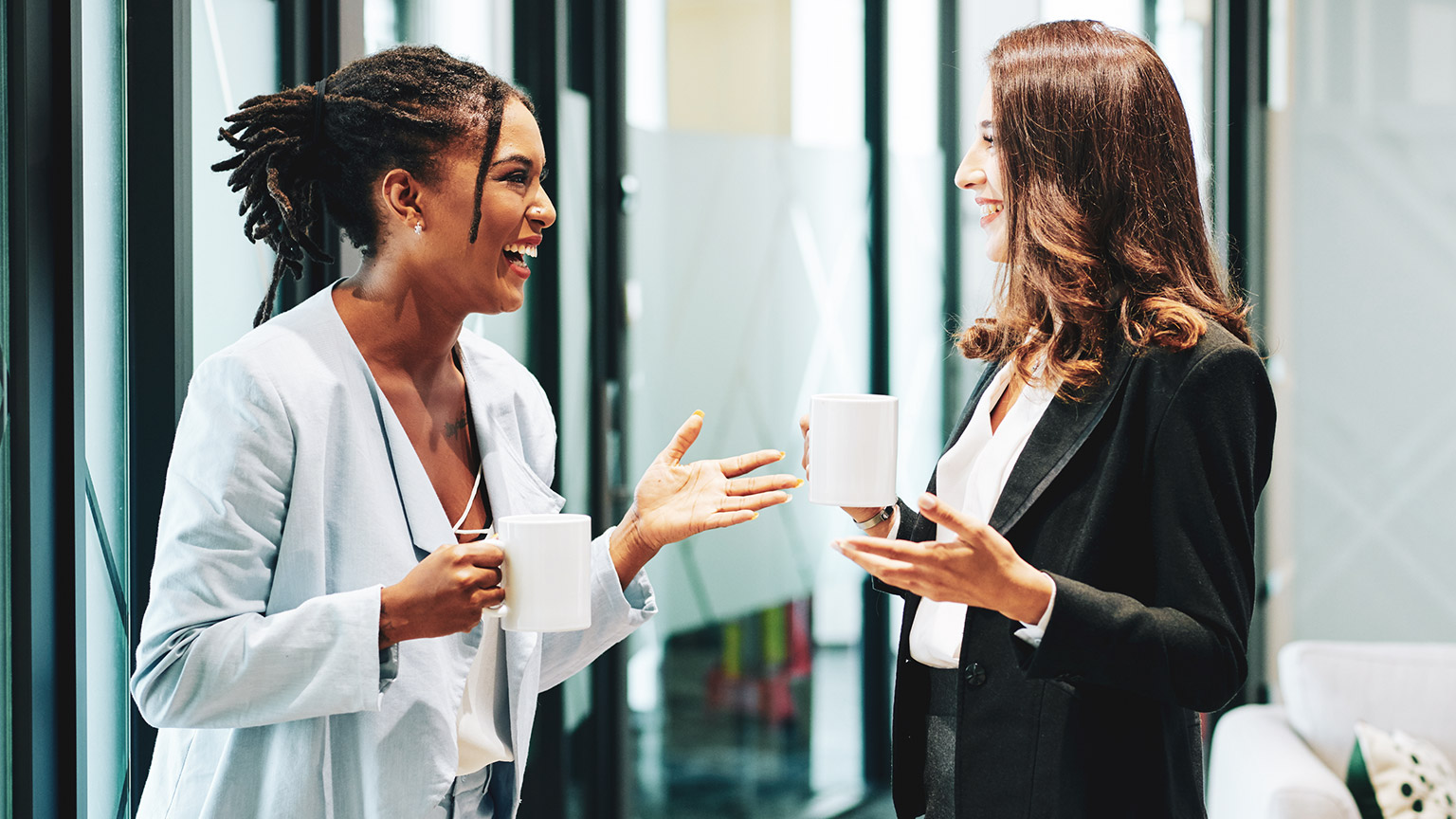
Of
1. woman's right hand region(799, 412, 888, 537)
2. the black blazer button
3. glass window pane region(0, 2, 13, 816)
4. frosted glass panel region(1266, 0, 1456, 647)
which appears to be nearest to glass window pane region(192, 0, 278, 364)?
glass window pane region(0, 2, 13, 816)

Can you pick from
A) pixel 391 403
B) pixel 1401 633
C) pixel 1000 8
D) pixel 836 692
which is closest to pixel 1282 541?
pixel 1401 633

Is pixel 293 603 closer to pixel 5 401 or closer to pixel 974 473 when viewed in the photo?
pixel 5 401

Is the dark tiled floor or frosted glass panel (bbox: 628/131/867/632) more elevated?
frosted glass panel (bbox: 628/131/867/632)

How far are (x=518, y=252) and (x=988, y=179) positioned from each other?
543mm

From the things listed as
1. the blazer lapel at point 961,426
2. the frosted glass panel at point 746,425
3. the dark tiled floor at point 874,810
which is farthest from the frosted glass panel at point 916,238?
the blazer lapel at point 961,426

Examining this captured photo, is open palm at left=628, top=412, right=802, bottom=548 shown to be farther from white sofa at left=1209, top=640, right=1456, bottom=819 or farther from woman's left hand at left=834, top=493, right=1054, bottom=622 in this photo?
white sofa at left=1209, top=640, right=1456, bottom=819

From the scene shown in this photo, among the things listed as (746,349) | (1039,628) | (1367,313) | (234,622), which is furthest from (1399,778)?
(234,622)

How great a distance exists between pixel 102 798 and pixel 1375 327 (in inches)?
121

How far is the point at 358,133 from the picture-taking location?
1270mm

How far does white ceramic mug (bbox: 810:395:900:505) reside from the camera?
1164 mm

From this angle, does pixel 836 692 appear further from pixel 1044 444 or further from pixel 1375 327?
pixel 1044 444

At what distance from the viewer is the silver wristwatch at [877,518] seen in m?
1.34

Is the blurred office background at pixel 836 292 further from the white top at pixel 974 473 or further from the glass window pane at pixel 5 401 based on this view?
the white top at pixel 974 473

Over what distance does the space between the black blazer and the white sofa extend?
1305 mm
